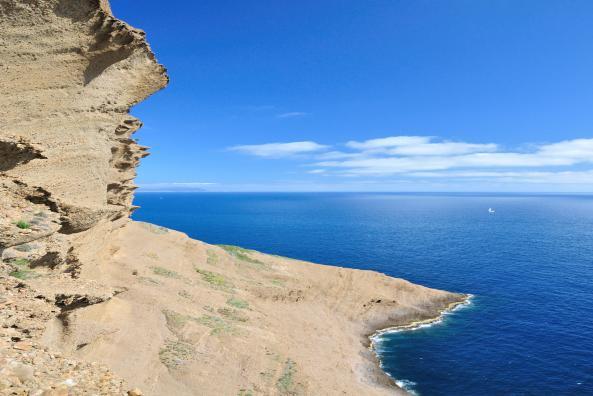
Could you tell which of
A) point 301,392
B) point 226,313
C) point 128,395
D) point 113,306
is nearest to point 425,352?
point 301,392

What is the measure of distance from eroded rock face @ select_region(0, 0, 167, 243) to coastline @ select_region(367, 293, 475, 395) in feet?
121

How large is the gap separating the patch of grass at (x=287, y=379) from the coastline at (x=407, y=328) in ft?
41.8

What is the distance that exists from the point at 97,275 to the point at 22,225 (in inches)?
595

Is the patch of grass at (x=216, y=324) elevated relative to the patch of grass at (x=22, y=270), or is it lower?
lower

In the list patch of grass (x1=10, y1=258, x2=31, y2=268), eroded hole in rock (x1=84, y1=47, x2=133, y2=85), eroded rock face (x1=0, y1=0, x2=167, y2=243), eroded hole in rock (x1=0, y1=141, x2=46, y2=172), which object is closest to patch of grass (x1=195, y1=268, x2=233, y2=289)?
eroded rock face (x1=0, y1=0, x2=167, y2=243)

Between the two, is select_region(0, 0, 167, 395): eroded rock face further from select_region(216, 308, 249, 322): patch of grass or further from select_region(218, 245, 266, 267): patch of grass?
select_region(218, 245, 266, 267): patch of grass

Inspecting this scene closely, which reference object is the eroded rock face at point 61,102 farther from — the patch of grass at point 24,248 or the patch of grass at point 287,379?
the patch of grass at point 287,379

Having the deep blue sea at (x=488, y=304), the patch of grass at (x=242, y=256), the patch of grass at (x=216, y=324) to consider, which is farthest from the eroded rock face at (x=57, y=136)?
the patch of grass at (x=242, y=256)

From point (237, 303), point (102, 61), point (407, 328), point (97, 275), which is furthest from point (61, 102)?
point (407, 328)

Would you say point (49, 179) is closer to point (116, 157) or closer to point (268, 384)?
point (116, 157)

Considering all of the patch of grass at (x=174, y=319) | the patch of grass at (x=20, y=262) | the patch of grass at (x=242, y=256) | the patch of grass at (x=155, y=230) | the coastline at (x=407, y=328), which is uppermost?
the patch of grass at (x=20, y=262)

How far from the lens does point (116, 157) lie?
41.4 m

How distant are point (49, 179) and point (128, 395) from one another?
19.1m

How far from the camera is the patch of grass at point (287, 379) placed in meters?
38.2
